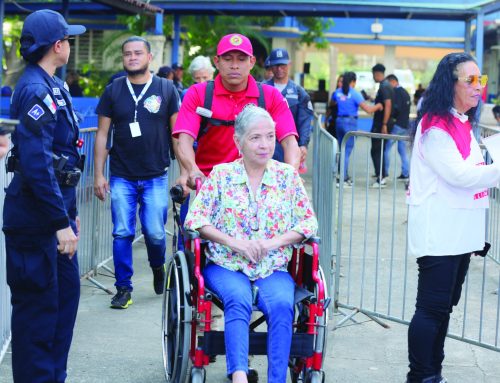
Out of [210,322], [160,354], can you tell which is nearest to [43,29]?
[210,322]

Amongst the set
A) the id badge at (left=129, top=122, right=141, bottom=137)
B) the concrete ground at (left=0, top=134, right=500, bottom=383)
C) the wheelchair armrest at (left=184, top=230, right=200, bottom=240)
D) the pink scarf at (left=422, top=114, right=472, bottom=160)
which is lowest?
the concrete ground at (left=0, top=134, right=500, bottom=383)

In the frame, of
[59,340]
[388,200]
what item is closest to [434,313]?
[59,340]

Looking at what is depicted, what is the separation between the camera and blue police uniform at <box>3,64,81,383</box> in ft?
13.7

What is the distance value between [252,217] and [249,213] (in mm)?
25

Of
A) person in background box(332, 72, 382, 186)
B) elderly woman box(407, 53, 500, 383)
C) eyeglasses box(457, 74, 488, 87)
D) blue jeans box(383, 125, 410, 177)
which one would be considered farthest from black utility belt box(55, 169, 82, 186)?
person in background box(332, 72, 382, 186)

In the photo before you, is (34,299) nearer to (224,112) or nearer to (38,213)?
(38,213)

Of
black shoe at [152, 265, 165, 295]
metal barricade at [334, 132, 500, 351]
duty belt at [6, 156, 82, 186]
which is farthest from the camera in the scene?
black shoe at [152, 265, 165, 295]

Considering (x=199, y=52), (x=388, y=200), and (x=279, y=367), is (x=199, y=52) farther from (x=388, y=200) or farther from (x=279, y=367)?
(x=279, y=367)

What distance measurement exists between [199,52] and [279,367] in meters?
19.1

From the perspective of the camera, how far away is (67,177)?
4.45 meters

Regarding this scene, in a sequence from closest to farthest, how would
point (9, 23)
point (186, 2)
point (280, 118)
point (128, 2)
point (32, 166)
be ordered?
point (32, 166)
point (280, 118)
point (128, 2)
point (186, 2)
point (9, 23)

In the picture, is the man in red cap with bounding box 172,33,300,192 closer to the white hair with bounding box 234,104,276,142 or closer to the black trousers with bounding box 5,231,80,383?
the white hair with bounding box 234,104,276,142

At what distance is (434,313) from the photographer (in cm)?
496

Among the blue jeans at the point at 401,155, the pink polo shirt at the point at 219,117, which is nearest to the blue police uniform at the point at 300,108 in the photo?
the pink polo shirt at the point at 219,117
